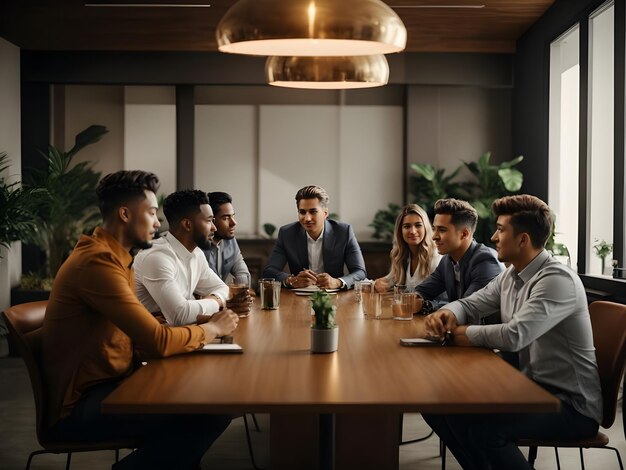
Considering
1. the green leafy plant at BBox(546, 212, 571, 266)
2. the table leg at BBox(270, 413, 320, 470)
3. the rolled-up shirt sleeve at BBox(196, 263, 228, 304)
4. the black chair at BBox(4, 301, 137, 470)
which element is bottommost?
the table leg at BBox(270, 413, 320, 470)

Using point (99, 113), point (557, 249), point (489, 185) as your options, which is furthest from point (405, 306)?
point (99, 113)

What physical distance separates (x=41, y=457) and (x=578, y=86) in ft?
15.5

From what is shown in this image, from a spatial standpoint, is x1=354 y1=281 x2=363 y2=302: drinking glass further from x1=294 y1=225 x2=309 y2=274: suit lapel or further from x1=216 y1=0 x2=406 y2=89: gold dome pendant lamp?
x1=216 y1=0 x2=406 y2=89: gold dome pendant lamp

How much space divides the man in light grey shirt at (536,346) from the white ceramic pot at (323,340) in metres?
0.44

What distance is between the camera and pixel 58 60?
794 centimetres

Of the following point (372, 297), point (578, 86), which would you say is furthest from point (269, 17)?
point (578, 86)

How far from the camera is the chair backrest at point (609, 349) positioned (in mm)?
2887

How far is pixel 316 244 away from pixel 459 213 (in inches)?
67.3

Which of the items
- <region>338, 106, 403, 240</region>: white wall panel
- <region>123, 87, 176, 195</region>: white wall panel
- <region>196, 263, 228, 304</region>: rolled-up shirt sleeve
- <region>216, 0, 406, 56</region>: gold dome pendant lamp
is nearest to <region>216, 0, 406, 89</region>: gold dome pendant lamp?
<region>216, 0, 406, 56</region>: gold dome pendant lamp

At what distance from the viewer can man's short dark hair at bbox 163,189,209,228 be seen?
390cm

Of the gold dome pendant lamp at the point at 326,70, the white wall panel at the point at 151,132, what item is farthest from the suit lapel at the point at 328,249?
the white wall panel at the point at 151,132

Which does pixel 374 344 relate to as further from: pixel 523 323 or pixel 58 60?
pixel 58 60

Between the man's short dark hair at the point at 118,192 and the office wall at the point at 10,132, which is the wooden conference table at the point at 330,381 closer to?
the man's short dark hair at the point at 118,192

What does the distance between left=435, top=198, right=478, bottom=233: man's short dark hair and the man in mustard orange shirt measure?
171 centimetres
